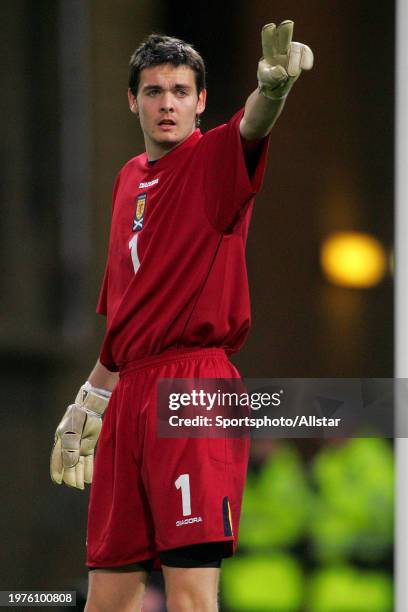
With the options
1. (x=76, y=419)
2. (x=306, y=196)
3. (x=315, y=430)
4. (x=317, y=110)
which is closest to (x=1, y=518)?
(x=76, y=419)

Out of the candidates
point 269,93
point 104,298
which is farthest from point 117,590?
point 269,93

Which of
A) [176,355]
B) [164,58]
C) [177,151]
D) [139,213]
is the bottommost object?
[176,355]

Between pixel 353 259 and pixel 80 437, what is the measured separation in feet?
2.82

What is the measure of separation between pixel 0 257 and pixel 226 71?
78 cm

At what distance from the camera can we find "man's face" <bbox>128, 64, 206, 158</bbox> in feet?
8.00

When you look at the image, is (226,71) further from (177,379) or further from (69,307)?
(177,379)

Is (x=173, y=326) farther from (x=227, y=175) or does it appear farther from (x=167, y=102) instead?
(x=167, y=102)

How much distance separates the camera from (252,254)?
313 cm

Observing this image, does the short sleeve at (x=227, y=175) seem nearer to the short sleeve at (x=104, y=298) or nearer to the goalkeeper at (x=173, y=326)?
the goalkeeper at (x=173, y=326)

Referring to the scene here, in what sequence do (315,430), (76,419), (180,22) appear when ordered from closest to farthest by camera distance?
(76,419) < (315,430) < (180,22)

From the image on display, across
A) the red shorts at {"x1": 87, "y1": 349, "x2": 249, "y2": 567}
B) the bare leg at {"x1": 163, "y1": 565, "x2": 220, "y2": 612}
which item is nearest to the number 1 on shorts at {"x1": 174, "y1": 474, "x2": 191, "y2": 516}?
the red shorts at {"x1": 87, "y1": 349, "x2": 249, "y2": 567}

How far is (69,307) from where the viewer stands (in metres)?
3.11

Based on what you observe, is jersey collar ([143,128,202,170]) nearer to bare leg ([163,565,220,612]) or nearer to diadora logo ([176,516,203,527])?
diadora logo ([176,516,203,527])

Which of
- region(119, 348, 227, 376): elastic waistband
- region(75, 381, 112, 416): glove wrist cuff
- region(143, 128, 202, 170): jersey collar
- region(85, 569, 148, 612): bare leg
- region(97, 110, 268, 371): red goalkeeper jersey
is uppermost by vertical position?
region(143, 128, 202, 170): jersey collar
